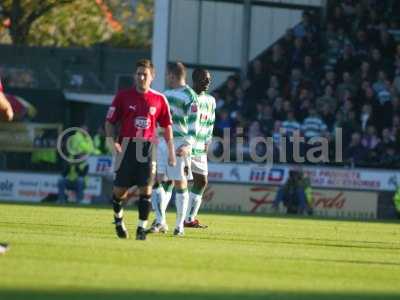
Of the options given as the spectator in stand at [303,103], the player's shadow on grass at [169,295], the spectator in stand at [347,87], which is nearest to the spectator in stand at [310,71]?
the spectator in stand at [303,103]

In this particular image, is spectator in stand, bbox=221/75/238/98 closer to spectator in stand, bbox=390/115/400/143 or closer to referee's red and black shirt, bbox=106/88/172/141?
spectator in stand, bbox=390/115/400/143

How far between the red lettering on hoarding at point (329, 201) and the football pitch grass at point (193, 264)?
1029 centimetres

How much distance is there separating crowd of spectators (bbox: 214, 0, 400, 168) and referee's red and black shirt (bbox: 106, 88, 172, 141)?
16.0 m

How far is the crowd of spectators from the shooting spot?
3156 cm

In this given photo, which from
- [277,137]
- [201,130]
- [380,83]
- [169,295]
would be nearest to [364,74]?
[380,83]

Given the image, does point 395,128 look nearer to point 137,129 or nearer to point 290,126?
point 290,126

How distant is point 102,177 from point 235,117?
374 centimetres

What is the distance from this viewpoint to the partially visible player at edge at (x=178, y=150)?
705 inches

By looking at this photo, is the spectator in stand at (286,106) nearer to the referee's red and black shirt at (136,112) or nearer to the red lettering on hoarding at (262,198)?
the red lettering on hoarding at (262,198)

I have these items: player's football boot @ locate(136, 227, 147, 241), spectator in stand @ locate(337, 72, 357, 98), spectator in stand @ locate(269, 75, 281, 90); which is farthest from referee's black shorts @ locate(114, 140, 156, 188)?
spectator in stand @ locate(269, 75, 281, 90)

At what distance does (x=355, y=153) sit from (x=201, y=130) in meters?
12.7

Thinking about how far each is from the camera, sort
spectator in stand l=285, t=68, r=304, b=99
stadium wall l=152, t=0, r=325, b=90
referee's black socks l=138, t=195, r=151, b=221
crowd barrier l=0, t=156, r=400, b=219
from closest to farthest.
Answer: referee's black socks l=138, t=195, r=151, b=221 < crowd barrier l=0, t=156, r=400, b=219 < spectator in stand l=285, t=68, r=304, b=99 < stadium wall l=152, t=0, r=325, b=90

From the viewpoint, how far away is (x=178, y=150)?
18.2m

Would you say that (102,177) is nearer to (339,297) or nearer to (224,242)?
(224,242)
